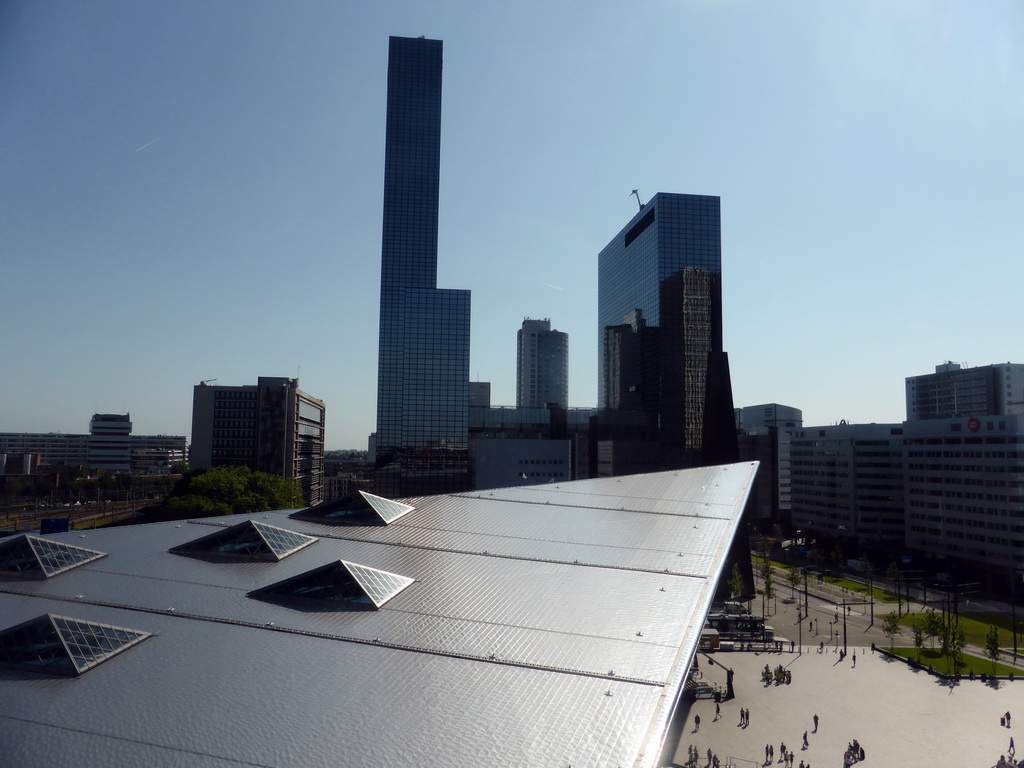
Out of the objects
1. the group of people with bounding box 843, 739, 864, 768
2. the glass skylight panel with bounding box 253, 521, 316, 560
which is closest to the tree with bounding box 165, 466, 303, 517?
the glass skylight panel with bounding box 253, 521, 316, 560

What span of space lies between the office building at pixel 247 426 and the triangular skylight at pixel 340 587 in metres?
75.9

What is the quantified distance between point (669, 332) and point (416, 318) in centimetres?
4929

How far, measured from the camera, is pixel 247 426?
Result: 88.7m

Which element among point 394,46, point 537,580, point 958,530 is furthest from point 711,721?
point 394,46

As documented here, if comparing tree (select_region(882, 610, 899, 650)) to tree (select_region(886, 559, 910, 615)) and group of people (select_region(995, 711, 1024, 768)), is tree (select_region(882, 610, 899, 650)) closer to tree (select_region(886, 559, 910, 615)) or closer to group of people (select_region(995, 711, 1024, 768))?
tree (select_region(886, 559, 910, 615))

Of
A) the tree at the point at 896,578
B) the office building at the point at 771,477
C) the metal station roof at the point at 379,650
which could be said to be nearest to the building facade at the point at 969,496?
the tree at the point at 896,578

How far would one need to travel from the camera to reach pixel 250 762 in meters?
8.70

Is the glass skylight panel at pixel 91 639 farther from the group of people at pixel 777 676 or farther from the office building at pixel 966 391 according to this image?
the office building at pixel 966 391

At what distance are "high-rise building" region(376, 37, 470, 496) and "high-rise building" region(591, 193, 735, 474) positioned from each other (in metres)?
30.1

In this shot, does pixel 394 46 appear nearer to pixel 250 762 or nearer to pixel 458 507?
pixel 458 507

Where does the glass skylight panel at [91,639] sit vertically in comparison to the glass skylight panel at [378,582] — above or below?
below

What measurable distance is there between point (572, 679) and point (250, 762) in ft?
17.4

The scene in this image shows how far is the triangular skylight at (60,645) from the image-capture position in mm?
11312

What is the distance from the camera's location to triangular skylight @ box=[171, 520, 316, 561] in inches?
753
